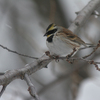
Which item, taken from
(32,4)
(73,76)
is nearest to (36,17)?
(32,4)

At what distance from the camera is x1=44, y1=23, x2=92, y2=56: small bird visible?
3551 millimetres

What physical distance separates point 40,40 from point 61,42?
475cm

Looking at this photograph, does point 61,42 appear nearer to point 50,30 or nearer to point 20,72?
point 50,30

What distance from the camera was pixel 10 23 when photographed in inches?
317

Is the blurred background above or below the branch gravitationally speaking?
above

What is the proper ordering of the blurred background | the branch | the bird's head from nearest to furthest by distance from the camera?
the branch < the bird's head < the blurred background

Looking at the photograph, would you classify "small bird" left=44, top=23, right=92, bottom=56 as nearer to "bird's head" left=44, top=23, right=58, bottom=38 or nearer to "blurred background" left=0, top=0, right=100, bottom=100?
"bird's head" left=44, top=23, right=58, bottom=38

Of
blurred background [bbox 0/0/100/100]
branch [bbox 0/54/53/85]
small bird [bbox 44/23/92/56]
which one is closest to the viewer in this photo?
branch [bbox 0/54/53/85]

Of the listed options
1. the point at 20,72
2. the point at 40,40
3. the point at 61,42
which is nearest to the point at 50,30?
the point at 61,42

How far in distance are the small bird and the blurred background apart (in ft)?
6.71

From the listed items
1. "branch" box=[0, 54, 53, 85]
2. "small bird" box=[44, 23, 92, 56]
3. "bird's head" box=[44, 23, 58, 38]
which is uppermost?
"bird's head" box=[44, 23, 58, 38]

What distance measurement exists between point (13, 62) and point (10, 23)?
171 centimetres

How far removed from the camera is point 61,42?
3621mm

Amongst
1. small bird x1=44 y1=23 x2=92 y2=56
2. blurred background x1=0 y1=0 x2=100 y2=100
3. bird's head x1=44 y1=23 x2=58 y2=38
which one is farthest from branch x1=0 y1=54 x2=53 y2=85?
blurred background x1=0 y1=0 x2=100 y2=100
